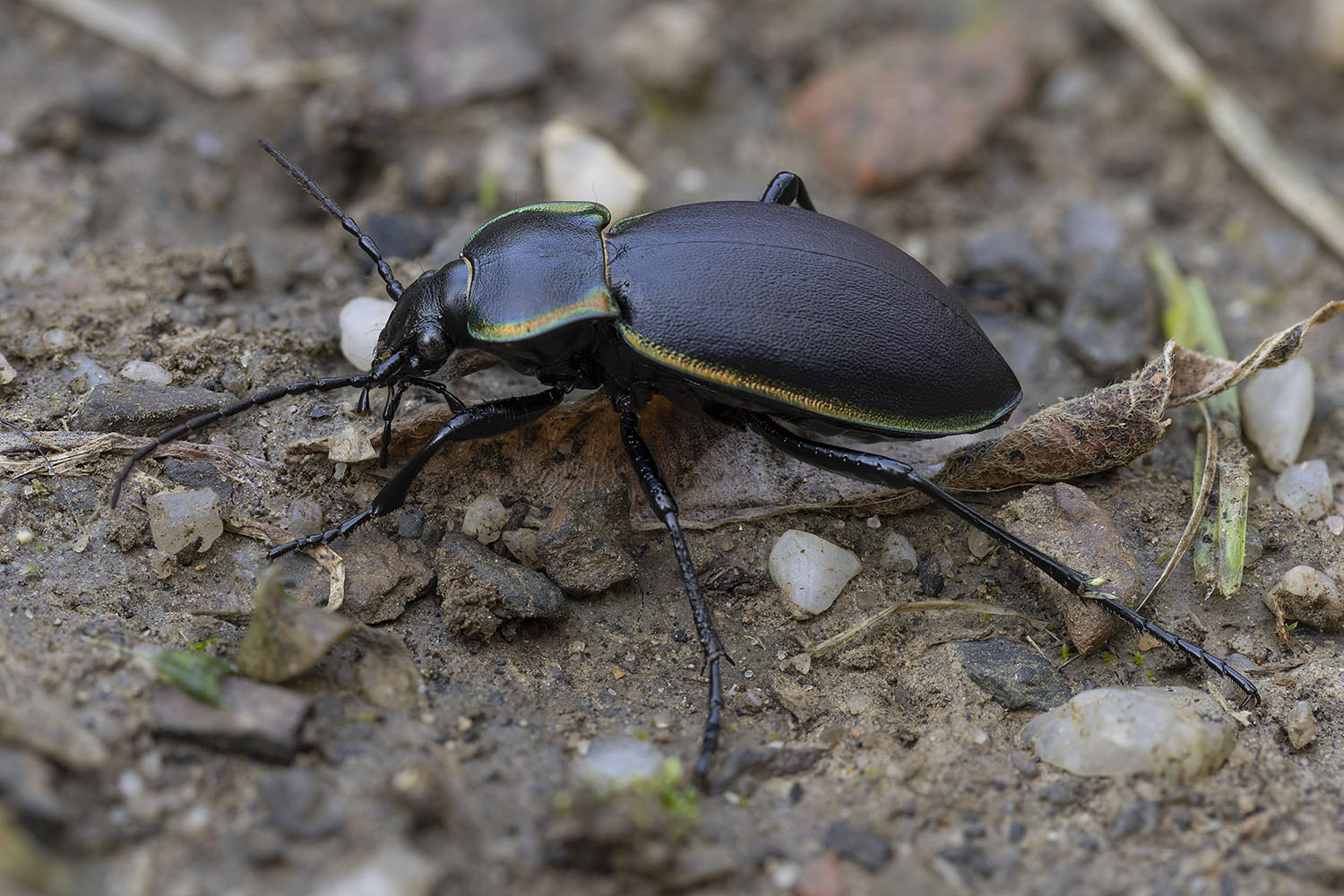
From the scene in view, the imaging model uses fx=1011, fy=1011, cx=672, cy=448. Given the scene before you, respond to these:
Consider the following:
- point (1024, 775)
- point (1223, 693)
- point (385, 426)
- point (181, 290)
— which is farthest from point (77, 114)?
point (1223, 693)

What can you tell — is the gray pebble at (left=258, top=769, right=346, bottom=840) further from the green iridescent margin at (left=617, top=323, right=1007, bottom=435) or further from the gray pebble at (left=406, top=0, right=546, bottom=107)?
the gray pebble at (left=406, top=0, right=546, bottom=107)

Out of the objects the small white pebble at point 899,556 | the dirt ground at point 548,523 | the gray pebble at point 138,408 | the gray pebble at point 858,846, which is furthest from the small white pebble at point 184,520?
the small white pebble at point 899,556

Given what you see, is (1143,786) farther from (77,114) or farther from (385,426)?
(77,114)

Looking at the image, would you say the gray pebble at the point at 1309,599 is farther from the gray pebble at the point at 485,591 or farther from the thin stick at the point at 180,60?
the thin stick at the point at 180,60

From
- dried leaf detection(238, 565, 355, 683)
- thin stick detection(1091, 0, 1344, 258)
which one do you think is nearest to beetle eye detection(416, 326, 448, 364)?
dried leaf detection(238, 565, 355, 683)

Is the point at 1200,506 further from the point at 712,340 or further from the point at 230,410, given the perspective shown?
the point at 230,410

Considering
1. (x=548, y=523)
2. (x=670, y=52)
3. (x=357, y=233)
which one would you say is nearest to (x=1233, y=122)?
(x=670, y=52)

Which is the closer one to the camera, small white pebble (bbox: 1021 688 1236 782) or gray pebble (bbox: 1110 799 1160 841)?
gray pebble (bbox: 1110 799 1160 841)
